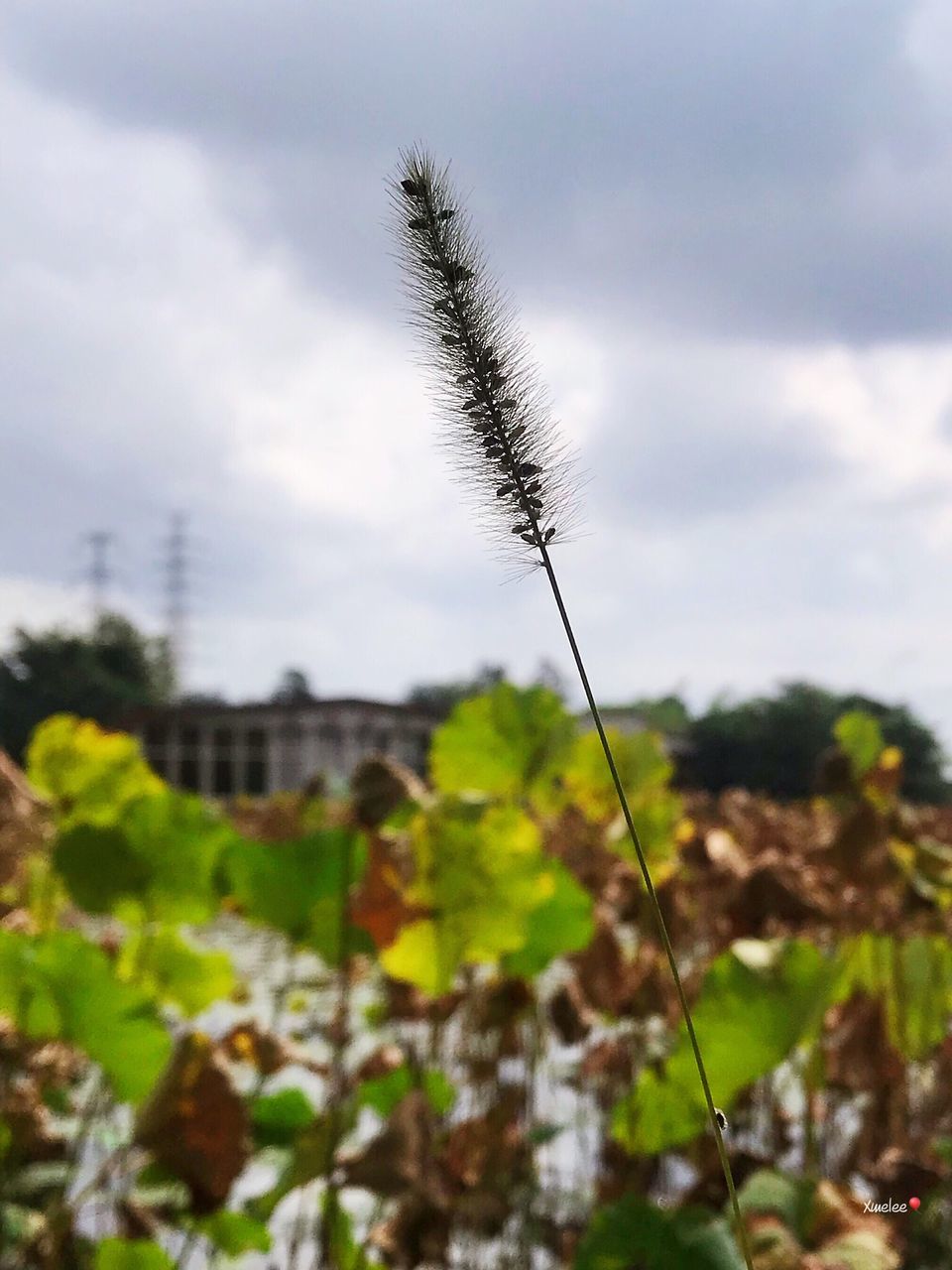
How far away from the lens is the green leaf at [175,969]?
0.84m

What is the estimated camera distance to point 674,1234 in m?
0.60

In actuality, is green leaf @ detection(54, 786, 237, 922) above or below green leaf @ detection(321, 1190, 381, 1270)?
above

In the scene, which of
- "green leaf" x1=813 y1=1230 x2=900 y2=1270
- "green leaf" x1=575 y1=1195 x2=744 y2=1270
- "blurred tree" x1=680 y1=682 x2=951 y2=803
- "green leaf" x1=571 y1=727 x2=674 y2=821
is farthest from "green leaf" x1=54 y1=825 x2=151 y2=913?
"blurred tree" x1=680 y1=682 x2=951 y2=803

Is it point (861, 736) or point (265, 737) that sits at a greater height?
point (265, 737)

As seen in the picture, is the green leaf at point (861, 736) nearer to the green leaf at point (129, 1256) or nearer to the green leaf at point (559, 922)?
the green leaf at point (559, 922)

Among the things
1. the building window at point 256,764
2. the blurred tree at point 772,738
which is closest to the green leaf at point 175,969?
the blurred tree at point 772,738

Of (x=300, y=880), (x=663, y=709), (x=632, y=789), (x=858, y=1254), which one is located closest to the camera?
(x=858, y=1254)

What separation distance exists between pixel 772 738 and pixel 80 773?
38.5 feet

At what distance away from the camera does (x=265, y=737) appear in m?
19.7

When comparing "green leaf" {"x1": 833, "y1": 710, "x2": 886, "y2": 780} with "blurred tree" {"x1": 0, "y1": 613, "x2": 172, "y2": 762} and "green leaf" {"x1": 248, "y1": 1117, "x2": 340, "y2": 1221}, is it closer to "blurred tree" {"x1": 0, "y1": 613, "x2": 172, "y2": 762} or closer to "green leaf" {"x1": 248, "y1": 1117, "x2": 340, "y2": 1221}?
"green leaf" {"x1": 248, "y1": 1117, "x2": 340, "y2": 1221}

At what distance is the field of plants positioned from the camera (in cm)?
63

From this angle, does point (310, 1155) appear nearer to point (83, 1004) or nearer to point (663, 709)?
point (83, 1004)

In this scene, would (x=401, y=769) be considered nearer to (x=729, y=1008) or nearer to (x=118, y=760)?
(x=729, y=1008)

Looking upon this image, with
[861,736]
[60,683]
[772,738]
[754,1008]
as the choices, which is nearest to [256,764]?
[60,683]
